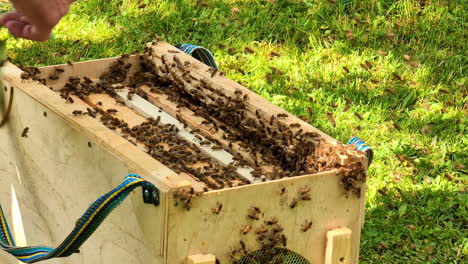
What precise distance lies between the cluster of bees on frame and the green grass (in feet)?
3.70

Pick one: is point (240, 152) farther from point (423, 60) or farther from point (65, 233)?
point (423, 60)

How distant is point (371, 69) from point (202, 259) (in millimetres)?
3468

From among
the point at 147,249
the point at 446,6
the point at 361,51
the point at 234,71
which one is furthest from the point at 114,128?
the point at 446,6

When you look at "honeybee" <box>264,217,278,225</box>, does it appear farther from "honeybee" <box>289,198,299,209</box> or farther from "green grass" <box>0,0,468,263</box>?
"green grass" <box>0,0,468,263</box>

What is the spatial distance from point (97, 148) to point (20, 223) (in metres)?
1.06

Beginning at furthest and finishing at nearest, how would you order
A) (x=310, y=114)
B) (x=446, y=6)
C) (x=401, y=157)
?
(x=446, y=6) < (x=310, y=114) < (x=401, y=157)

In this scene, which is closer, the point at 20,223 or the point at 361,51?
the point at 20,223

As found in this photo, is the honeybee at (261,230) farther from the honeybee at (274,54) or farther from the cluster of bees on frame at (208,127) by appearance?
the honeybee at (274,54)

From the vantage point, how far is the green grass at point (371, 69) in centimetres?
479

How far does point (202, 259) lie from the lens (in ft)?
9.92

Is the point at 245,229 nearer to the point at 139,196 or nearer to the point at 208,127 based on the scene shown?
the point at 139,196

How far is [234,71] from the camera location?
6.30 meters

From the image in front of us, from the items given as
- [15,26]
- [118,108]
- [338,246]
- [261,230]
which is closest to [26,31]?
[15,26]

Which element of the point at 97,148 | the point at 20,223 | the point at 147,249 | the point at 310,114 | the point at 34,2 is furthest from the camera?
the point at 310,114
